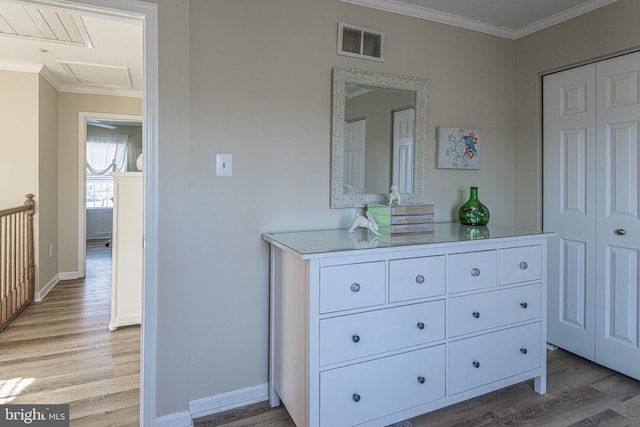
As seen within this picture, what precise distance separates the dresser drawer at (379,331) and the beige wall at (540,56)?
1.52 m

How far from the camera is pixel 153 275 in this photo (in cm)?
169

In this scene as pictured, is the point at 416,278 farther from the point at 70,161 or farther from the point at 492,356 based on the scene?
the point at 70,161

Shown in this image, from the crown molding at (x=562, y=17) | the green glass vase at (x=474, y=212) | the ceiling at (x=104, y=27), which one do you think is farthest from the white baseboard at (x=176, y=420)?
the crown molding at (x=562, y=17)

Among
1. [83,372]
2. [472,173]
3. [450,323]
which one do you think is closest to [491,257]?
[450,323]

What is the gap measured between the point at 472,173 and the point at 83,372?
2942mm

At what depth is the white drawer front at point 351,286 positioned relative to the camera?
1549 mm

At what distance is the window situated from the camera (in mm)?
7221

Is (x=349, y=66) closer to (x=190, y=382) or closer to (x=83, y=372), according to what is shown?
(x=190, y=382)

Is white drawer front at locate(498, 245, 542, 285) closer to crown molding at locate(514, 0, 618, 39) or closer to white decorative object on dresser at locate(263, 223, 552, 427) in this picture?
white decorative object on dresser at locate(263, 223, 552, 427)

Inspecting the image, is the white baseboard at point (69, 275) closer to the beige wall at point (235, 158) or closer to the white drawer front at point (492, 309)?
the beige wall at point (235, 158)

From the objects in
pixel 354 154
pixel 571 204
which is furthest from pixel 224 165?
pixel 571 204

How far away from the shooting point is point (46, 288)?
161 inches

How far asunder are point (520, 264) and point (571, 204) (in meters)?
0.86

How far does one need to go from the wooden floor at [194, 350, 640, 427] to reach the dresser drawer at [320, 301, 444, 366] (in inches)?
18.6
